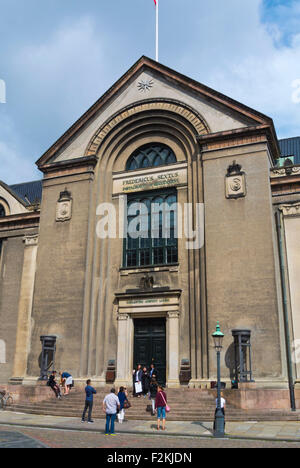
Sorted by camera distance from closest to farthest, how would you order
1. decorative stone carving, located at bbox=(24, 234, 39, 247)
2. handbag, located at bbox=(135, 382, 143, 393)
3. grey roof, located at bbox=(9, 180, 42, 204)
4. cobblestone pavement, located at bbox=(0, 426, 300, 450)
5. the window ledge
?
cobblestone pavement, located at bbox=(0, 426, 300, 450), handbag, located at bbox=(135, 382, 143, 393), the window ledge, decorative stone carving, located at bbox=(24, 234, 39, 247), grey roof, located at bbox=(9, 180, 42, 204)

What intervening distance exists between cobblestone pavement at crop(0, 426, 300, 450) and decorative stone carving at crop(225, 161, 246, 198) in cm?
1315

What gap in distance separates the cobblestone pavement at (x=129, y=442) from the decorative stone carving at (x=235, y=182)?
13146 mm

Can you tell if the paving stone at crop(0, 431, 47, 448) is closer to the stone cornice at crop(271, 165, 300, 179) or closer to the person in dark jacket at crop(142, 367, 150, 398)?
the person in dark jacket at crop(142, 367, 150, 398)

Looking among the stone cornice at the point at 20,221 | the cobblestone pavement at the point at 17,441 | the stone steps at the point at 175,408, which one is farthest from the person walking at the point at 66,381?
the stone cornice at the point at 20,221

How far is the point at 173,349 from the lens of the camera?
23234 millimetres

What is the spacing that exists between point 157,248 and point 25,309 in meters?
9.10

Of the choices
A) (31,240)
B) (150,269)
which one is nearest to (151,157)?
(150,269)

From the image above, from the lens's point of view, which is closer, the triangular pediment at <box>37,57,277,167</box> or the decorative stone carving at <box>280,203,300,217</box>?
the decorative stone carving at <box>280,203,300,217</box>

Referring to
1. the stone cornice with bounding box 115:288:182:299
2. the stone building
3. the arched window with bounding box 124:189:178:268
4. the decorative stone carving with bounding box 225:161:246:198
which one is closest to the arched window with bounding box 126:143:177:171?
the stone building

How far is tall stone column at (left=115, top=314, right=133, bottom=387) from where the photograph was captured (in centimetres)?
2375

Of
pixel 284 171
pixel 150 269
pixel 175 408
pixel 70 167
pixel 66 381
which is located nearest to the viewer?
pixel 175 408

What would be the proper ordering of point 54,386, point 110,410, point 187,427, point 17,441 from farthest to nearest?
point 54,386 < point 187,427 < point 110,410 < point 17,441

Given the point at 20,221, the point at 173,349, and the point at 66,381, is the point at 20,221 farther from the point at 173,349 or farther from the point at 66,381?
the point at 173,349

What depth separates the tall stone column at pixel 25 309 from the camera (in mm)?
26781
